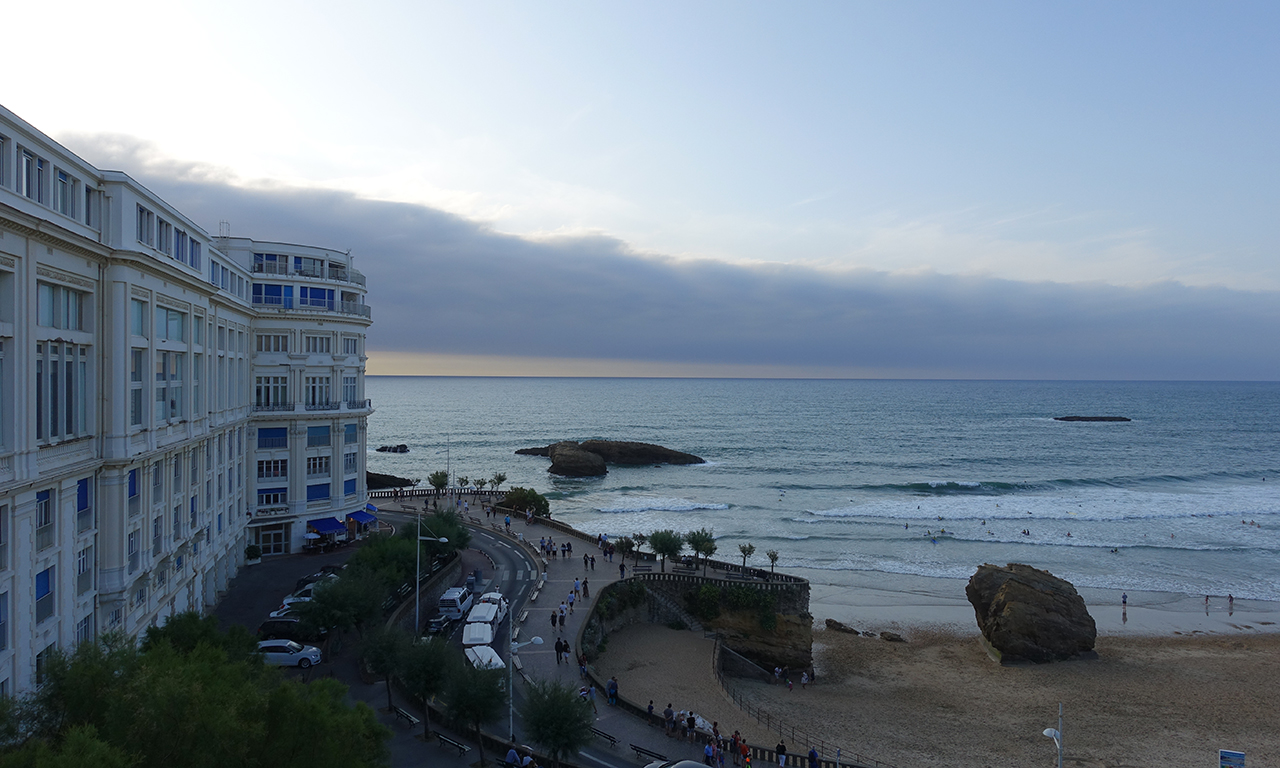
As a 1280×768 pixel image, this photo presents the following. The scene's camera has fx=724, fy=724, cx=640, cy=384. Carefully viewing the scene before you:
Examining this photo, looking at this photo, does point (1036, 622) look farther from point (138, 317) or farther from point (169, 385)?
point (138, 317)

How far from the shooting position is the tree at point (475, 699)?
841 inches

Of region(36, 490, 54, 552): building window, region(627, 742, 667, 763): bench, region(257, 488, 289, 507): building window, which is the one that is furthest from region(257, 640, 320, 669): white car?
region(257, 488, 289, 507): building window

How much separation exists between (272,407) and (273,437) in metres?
1.83

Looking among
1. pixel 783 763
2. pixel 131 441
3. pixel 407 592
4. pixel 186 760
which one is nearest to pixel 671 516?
pixel 407 592

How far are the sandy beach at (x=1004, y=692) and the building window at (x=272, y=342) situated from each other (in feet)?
84.4

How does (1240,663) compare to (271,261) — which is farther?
(271,261)

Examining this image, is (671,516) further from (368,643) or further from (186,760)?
(186,760)

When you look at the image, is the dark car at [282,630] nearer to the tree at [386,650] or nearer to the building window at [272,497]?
the tree at [386,650]

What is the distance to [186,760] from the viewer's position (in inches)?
409

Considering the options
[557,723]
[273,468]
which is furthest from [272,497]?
[557,723]

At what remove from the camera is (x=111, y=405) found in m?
21.5

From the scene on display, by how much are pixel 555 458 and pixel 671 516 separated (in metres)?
33.3

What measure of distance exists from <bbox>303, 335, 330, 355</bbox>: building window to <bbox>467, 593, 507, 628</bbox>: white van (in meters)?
19.1

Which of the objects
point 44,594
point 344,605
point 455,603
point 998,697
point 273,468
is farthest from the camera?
point 273,468
